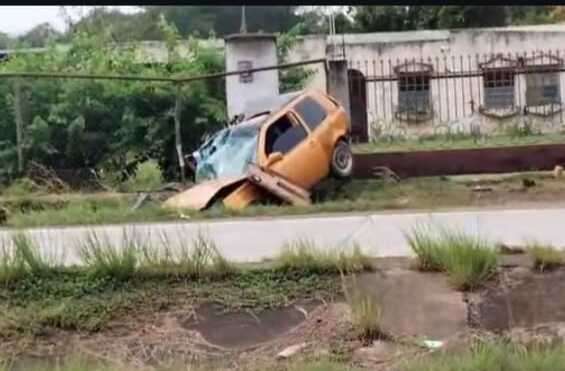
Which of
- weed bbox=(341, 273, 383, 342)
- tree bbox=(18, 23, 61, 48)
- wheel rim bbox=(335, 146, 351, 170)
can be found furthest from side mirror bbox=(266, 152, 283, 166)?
tree bbox=(18, 23, 61, 48)

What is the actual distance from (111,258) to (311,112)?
21.3 ft

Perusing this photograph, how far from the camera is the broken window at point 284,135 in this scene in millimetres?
12844

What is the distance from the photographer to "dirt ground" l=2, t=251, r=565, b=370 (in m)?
5.97

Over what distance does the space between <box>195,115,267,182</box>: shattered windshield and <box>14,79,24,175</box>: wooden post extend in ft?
11.0

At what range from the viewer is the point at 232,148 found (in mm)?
13031

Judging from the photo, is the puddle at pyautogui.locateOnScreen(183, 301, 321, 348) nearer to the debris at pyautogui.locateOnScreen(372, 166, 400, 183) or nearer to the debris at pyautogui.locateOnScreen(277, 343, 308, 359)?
the debris at pyautogui.locateOnScreen(277, 343, 308, 359)

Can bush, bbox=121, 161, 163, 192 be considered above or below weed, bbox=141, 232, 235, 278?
below

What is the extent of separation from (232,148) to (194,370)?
7765mm

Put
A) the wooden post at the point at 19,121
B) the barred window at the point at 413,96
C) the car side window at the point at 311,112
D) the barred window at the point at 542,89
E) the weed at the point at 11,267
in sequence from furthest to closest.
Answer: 1. the barred window at the point at 542,89
2. the barred window at the point at 413,96
3. the wooden post at the point at 19,121
4. the car side window at the point at 311,112
5. the weed at the point at 11,267

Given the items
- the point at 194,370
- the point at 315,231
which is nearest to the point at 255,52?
the point at 315,231

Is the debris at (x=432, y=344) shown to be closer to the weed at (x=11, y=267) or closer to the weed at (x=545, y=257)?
the weed at (x=545, y=257)

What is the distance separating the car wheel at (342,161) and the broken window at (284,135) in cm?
72

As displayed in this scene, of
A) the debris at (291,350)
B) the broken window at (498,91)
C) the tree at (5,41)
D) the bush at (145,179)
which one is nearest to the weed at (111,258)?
the debris at (291,350)

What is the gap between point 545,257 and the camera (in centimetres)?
780
